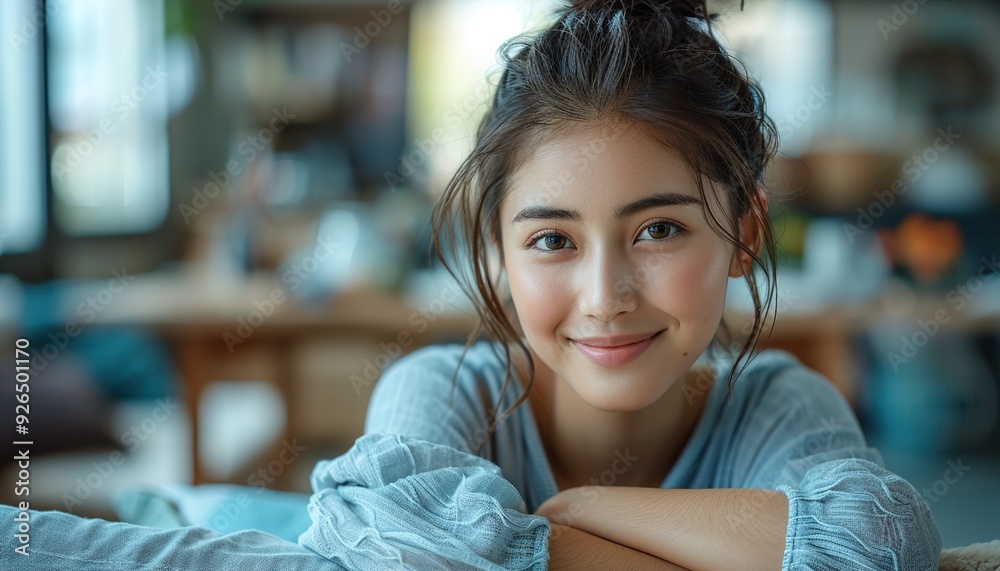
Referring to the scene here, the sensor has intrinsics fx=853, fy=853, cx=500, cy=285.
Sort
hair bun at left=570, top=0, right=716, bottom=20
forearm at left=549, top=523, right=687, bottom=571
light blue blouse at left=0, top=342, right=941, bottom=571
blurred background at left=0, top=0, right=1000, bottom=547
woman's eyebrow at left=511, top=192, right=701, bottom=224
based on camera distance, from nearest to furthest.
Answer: light blue blouse at left=0, top=342, right=941, bottom=571, forearm at left=549, top=523, right=687, bottom=571, woman's eyebrow at left=511, top=192, right=701, bottom=224, hair bun at left=570, top=0, right=716, bottom=20, blurred background at left=0, top=0, right=1000, bottom=547

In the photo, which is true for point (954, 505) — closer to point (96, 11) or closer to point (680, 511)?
point (680, 511)

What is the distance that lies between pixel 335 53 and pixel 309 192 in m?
0.85

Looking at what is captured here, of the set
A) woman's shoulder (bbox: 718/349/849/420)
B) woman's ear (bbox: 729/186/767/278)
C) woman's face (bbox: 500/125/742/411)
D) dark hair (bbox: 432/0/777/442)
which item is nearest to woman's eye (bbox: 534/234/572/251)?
woman's face (bbox: 500/125/742/411)

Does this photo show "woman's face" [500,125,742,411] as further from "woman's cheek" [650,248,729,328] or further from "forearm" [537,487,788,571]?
"forearm" [537,487,788,571]

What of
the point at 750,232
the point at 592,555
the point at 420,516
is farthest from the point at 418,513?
the point at 750,232

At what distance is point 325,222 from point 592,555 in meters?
2.65

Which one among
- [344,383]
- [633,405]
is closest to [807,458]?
[633,405]

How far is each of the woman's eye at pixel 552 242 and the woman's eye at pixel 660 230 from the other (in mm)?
85

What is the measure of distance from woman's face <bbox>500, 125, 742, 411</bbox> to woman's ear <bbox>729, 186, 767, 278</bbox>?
0.21 ft

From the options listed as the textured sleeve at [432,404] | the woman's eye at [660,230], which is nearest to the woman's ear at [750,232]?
the woman's eye at [660,230]

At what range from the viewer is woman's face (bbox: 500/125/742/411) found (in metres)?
0.89

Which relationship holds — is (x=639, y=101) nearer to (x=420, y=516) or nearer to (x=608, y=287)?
(x=608, y=287)

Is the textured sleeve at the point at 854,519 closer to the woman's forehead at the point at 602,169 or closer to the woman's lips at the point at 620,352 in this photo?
the woman's lips at the point at 620,352

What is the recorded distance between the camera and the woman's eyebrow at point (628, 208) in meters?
0.88
